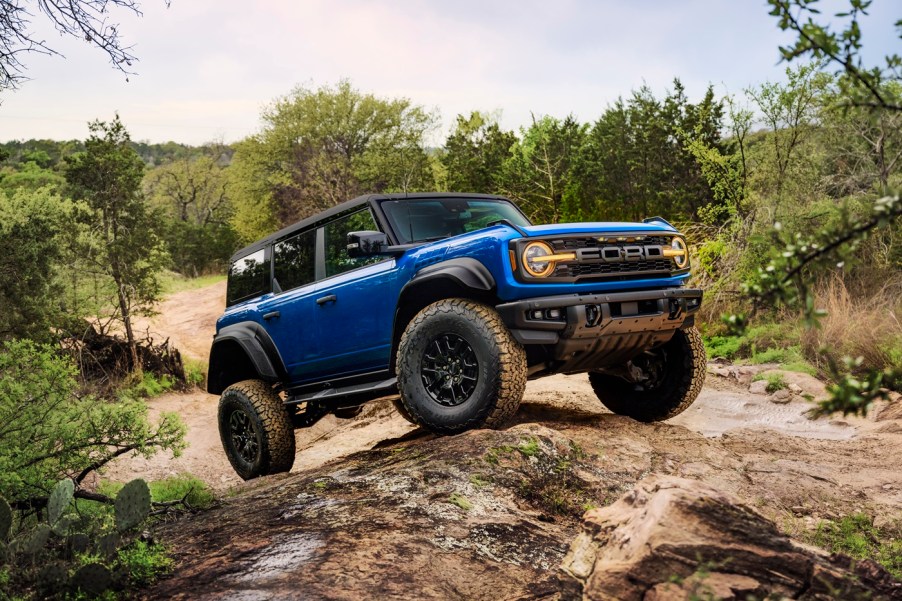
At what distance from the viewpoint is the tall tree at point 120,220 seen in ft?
63.8

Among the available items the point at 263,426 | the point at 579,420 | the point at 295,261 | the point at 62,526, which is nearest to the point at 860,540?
the point at 579,420

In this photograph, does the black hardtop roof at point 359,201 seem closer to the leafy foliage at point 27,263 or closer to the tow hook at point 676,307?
the tow hook at point 676,307

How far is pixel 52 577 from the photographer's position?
349cm

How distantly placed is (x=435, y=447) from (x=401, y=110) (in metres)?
43.5

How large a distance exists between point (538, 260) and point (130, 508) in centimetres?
278

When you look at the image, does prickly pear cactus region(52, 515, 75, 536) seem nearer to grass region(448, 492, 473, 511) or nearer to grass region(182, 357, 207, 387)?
grass region(448, 492, 473, 511)

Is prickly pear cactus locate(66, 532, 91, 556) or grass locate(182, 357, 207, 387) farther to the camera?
grass locate(182, 357, 207, 387)

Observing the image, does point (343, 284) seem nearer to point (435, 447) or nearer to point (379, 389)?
point (379, 389)

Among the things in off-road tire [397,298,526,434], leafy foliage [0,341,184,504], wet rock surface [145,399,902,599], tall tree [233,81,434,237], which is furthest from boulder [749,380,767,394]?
tall tree [233,81,434,237]

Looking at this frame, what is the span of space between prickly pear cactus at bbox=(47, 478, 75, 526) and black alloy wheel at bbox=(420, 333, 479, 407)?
90.0 inches

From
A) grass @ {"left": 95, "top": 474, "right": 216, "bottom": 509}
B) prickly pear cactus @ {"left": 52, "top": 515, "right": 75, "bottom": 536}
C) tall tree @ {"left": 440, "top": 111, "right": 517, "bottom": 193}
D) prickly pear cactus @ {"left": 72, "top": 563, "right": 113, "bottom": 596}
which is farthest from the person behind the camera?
tall tree @ {"left": 440, "top": 111, "right": 517, "bottom": 193}

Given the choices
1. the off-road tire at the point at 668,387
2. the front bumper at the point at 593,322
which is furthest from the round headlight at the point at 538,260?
the off-road tire at the point at 668,387

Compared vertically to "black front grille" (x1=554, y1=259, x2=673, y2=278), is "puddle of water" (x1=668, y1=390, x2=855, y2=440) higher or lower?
lower

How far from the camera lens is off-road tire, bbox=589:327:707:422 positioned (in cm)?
636
